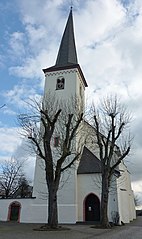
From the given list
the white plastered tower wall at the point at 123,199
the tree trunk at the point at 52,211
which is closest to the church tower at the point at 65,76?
the white plastered tower wall at the point at 123,199

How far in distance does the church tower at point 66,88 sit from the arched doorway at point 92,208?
1.38 m

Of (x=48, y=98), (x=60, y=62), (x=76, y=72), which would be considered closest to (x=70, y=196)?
(x=48, y=98)

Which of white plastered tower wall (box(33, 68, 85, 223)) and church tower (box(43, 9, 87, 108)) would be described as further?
church tower (box(43, 9, 87, 108))

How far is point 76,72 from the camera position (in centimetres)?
3128

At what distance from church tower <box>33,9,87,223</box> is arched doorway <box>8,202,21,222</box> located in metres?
2.12

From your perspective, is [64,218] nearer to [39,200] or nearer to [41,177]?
[39,200]

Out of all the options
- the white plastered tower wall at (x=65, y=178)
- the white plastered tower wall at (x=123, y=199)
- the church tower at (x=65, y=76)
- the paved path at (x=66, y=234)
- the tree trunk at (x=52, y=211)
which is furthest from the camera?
the church tower at (x=65, y=76)

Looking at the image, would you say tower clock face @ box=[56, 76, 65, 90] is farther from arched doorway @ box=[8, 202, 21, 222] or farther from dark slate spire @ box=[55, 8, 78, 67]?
arched doorway @ box=[8, 202, 21, 222]

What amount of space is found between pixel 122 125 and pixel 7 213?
50.4 feet

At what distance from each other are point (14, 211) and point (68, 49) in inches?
877

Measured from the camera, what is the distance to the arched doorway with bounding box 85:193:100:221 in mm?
24186

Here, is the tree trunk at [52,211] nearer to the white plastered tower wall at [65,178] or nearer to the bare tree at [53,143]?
the bare tree at [53,143]

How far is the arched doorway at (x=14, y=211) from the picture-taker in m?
25.2

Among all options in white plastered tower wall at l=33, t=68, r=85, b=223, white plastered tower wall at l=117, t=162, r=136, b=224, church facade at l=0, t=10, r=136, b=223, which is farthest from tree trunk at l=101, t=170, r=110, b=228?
white plastered tower wall at l=33, t=68, r=85, b=223
